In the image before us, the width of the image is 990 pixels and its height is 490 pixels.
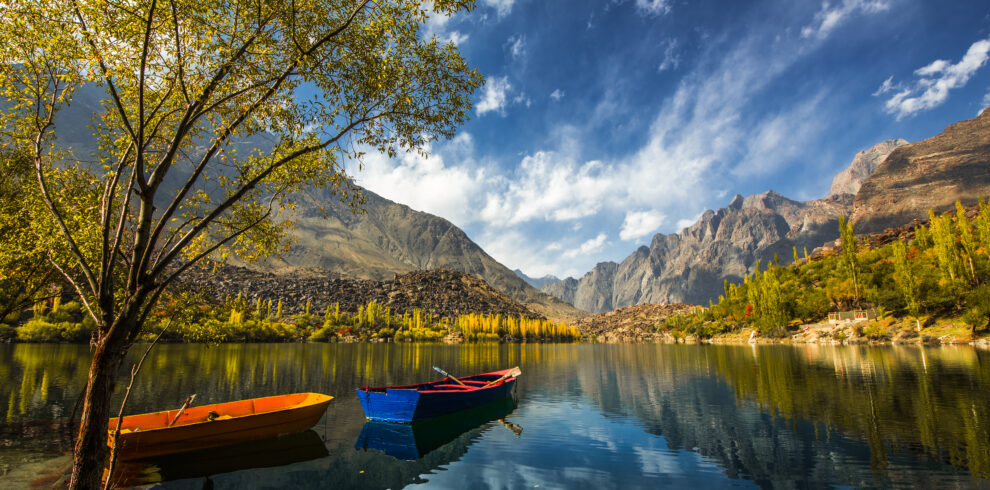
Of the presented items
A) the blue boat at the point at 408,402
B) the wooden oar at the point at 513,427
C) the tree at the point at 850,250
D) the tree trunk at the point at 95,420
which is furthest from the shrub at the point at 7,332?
the tree at the point at 850,250

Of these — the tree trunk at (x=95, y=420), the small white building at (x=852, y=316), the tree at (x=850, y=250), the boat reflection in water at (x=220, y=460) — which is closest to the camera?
the tree trunk at (x=95, y=420)

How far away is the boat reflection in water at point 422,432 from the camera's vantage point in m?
19.7

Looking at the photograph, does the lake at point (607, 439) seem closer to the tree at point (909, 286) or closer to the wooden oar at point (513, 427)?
the wooden oar at point (513, 427)

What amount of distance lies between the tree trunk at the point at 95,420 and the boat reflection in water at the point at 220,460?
303 inches

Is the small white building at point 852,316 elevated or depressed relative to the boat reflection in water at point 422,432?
elevated

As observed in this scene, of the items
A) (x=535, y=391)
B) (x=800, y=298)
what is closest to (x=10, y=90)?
(x=535, y=391)

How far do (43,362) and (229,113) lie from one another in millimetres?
62843

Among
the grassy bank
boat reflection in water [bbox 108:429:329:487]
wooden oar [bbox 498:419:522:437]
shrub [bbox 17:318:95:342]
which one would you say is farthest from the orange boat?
shrub [bbox 17:318:95:342]

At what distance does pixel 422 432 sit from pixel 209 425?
410 inches

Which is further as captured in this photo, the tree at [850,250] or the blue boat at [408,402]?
the tree at [850,250]

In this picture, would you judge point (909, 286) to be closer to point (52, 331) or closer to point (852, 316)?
point (852, 316)

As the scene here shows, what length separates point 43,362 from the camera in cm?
4928

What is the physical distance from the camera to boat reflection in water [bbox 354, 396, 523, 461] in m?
19.7

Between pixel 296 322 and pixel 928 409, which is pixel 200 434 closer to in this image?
pixel 928 409
